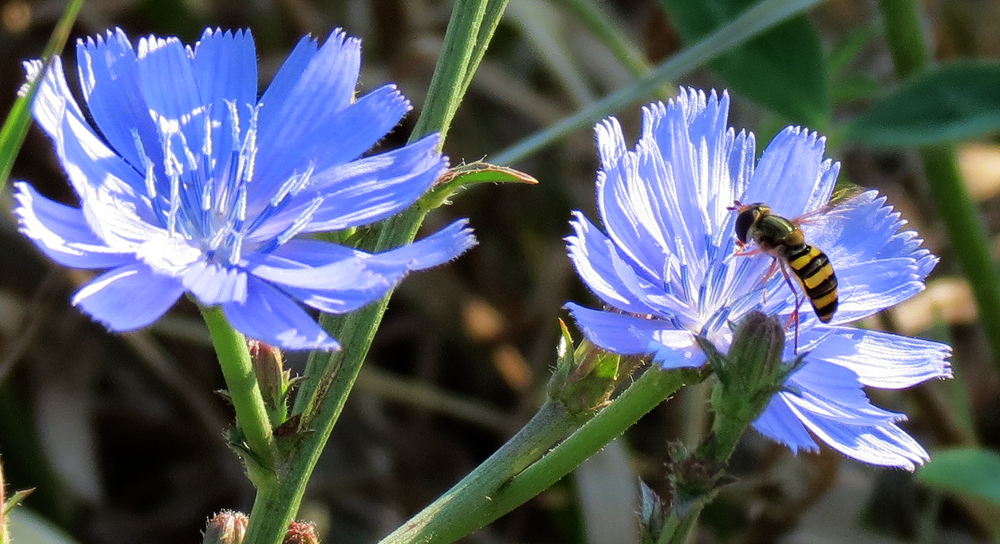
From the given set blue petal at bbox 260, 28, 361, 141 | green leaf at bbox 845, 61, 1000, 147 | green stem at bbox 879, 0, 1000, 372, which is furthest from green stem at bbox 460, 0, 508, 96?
green stem at bbox 879, 0, 1000, 372

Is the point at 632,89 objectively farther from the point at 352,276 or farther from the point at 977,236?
the point at 352,276

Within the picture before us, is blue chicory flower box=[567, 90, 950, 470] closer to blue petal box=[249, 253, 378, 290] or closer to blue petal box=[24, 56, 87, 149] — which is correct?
blue petal box=[249, 253, 378, 290]

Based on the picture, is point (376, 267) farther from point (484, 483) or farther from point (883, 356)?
point (883, 356)

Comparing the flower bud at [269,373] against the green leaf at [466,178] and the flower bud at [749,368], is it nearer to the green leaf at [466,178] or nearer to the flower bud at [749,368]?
the green leaf at [466,178]

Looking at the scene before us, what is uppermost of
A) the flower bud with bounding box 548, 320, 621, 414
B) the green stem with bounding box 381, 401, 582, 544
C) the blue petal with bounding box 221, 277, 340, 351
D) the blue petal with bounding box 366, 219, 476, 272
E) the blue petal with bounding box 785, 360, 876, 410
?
the blue petal with bounding box 366, 219, 476, 272

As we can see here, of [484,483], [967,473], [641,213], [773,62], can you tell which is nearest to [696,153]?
[641,213]

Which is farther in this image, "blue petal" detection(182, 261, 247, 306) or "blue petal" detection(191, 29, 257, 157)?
"blue petal" detection(191, 29, 257, 157)
